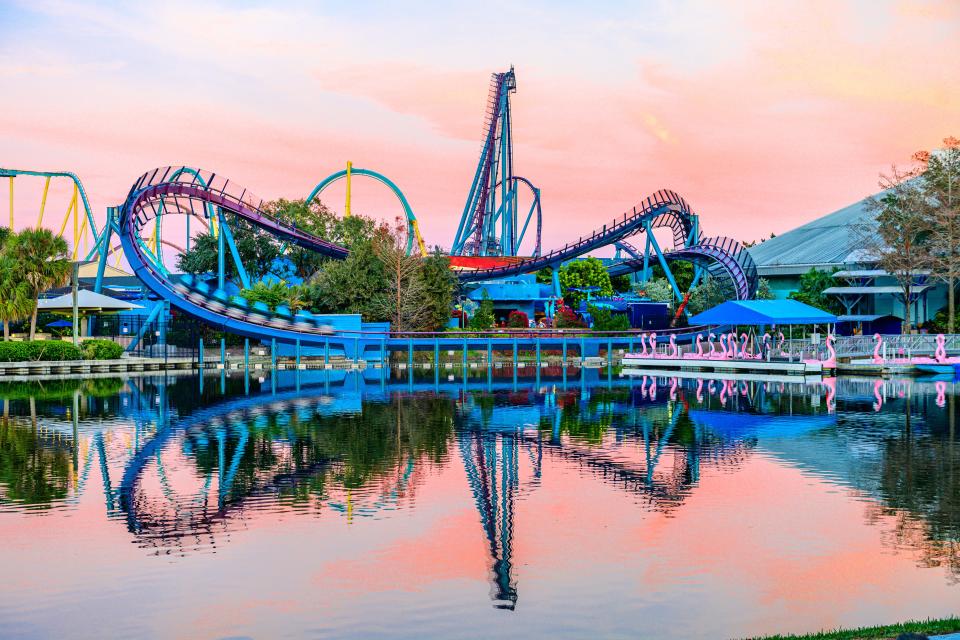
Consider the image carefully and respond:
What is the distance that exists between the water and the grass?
903mm

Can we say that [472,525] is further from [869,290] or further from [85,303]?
[869,290]

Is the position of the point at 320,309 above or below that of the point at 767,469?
above

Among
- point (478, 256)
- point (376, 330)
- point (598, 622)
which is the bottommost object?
point (598, 622)

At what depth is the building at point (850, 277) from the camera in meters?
66.8

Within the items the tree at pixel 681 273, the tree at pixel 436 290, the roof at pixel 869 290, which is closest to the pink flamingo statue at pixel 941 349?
the roof at pixel 869 290

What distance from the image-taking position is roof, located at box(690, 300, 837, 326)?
47438mm

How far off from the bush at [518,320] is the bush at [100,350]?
26.3 m

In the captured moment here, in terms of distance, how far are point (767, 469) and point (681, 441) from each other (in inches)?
171

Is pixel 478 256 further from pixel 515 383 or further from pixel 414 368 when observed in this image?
pixel 515 383

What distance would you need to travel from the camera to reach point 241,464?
65.2ft

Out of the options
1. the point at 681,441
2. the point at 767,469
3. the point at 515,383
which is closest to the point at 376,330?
the point at 515,383

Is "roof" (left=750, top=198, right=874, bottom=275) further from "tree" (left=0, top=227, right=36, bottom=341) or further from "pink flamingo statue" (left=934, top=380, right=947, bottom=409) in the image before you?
"tree" (left=0, top=227, right=36, bottom=341)

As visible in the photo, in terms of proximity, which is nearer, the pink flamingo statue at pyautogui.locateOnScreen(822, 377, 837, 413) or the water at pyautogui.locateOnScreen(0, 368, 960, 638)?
the water at pyautogui.locateOnScreen(0, 368, 960, 638)

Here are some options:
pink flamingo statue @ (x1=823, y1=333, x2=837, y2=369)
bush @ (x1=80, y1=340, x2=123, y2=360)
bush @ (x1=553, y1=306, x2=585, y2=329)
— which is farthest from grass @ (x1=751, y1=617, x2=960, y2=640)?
bush @ (x1=553, y1=306, x2=585, y2=329)
